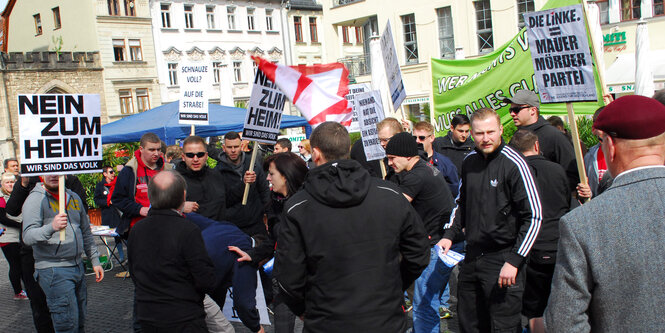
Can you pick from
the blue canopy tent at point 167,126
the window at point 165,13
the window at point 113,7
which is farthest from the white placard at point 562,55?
the window at point 165,13

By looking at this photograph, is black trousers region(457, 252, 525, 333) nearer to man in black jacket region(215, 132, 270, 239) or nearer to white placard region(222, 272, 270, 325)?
white placard region(222, 272, 270, 325)

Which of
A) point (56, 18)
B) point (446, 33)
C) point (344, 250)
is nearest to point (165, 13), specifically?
point (56, 18)

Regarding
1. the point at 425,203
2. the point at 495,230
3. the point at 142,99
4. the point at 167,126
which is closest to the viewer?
the point at 495,230

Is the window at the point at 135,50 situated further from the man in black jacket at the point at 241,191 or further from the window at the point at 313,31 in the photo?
the man in black jacket at the point at 241,191

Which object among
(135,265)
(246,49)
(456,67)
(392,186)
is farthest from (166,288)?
(246,49)

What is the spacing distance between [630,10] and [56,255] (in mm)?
20095

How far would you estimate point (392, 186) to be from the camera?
3219 millimetres

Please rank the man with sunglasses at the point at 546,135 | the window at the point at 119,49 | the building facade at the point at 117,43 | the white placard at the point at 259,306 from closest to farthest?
the white placard at the point at 259,306, the man with sunglasses at the point at 546,135, the building facade at the point at 117,43, the window at the point at 119,49

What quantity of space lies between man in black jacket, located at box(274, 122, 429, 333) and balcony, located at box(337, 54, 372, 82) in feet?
79.0

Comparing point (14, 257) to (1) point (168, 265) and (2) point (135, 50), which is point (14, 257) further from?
(2) point (135, 50)

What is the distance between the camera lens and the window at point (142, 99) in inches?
1681

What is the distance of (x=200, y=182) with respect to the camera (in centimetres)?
584

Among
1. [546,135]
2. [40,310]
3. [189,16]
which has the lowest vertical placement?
[40,310]

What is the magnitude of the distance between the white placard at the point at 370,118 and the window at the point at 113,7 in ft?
133
